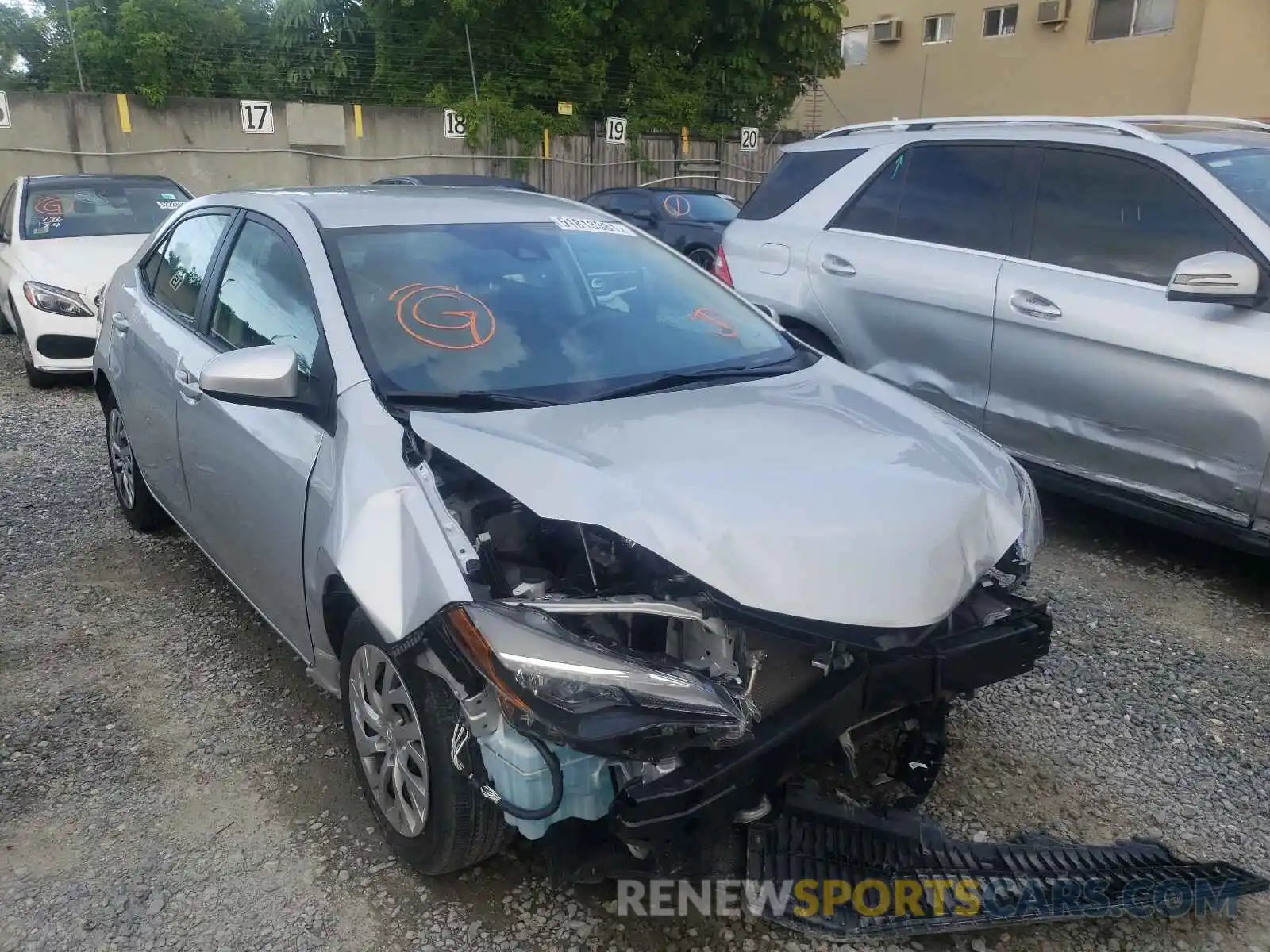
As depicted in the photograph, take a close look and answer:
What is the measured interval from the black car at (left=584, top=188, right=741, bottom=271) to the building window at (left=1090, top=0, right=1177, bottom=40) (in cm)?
1117

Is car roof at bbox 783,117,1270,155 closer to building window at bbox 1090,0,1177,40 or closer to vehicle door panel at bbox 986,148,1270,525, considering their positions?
vehicle door panel at bbox 986,148,1270,525

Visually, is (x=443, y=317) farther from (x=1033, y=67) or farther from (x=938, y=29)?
(x=938, y=29)

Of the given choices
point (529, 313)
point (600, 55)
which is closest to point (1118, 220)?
point (529, 313)

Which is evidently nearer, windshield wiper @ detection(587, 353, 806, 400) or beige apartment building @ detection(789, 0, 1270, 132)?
windshield wiper @ detection(587, 353, 806, 400)

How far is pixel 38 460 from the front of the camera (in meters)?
6.16

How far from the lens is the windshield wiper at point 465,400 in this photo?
2.80m

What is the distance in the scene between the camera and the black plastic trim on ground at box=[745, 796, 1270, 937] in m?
Result: 2.37

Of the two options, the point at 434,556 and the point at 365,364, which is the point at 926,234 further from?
the point at 434,556

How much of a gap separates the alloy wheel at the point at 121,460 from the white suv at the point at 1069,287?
3.40 m

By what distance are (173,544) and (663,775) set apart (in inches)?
139

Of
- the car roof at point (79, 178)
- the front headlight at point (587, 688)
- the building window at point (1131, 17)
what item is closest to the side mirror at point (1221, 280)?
the front headlight at point (587, 688)

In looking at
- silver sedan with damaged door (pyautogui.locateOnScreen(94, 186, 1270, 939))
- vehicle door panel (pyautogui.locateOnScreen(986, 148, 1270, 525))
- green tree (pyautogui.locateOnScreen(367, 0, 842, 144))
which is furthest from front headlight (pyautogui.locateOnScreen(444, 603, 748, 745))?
green tree (pyautogui.locateOnScreen(367, 0, 842, 144))

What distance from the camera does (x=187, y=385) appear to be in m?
3.68

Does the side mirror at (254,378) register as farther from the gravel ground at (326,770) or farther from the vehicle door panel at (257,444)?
the gravel ground at (326,770)
